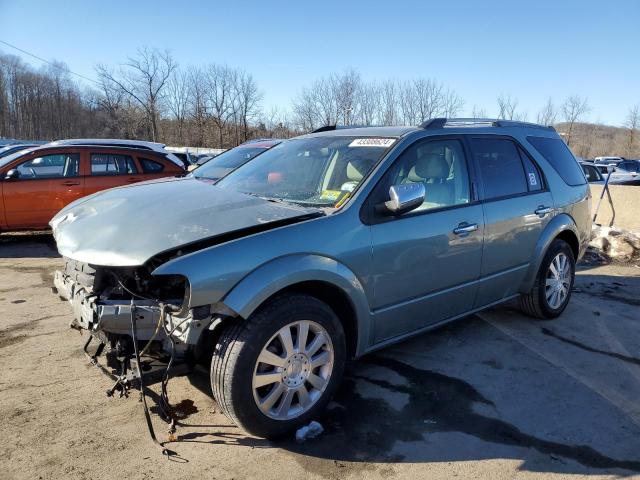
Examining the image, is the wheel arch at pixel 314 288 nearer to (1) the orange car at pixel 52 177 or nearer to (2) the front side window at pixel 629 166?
(1) the orange car at pixel 52 177

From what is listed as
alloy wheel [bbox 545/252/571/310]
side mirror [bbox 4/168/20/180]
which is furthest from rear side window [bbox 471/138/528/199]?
Result: side mirror [bbox 4/168/20/180]

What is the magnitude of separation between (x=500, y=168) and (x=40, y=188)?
7.54m

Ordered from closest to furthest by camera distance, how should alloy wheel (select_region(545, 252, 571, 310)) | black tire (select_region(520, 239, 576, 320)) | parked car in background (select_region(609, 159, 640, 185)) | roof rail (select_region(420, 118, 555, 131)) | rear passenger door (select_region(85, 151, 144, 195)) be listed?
1. roof rail (select_region(420, 118, 555, 131))
2. black tire (select_region(520, 239, 576, 320))
3. alloy wheel (select_region(545, 252, 571, 310))
4. rear passenger door (select_region(85, 151, 144, 195))
5. parked car in background (select_region(609, 159, 640, 185))

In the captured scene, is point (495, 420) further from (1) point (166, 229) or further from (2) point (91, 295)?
(2) point (91, 295)

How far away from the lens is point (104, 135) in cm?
6625

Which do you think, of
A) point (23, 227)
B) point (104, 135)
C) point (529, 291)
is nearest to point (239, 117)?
point (104, 135)

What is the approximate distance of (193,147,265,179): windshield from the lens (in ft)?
27.3

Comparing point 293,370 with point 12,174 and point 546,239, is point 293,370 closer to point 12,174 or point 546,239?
point 546,239

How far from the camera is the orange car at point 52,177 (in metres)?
8.26

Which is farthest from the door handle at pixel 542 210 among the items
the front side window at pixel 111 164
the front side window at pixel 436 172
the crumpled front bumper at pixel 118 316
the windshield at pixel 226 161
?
the front side window at pixel 111 164

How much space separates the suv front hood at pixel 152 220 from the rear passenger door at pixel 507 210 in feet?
5.62

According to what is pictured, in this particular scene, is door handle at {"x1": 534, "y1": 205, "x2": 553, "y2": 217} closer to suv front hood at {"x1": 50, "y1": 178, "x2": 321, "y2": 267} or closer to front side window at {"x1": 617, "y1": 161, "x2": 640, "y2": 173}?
suv front hood at {"x1": 50, "y1": 178, "x2": 321, "y2": 267}

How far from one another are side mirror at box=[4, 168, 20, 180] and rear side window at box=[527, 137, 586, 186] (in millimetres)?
7947

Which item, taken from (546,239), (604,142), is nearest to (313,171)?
(546,239)
